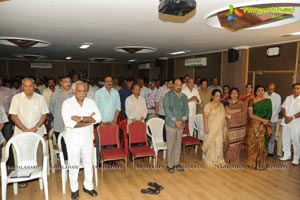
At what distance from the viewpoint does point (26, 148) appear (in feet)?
9.93

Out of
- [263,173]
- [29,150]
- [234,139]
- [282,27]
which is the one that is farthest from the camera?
[234,139]

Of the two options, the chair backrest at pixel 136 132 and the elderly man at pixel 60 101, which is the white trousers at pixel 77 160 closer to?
the elderly man at pixel 60 101

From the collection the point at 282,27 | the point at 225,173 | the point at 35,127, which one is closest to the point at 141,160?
the point at 225,173

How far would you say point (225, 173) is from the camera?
4.14m

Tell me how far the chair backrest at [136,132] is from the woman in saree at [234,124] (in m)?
1.67

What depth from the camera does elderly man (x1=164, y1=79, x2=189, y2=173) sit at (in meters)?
3.98

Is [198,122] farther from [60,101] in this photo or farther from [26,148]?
[26,148]

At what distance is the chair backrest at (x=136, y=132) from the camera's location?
407cm

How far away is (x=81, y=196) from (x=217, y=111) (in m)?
2.75

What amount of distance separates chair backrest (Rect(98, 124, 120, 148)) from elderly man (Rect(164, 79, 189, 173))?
0.91 m

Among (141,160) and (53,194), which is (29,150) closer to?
(53,194)

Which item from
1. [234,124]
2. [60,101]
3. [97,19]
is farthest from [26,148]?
[234,124]

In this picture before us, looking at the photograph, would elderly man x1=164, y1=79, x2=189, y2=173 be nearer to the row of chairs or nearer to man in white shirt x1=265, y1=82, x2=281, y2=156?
the row of chairs

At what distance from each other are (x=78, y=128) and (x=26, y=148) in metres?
0.73
